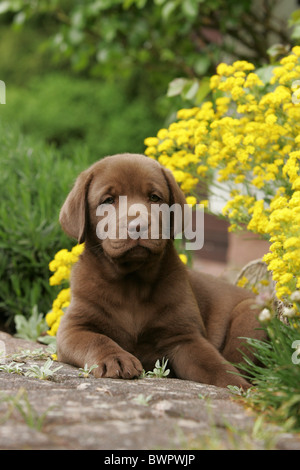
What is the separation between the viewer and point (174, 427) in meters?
1.91

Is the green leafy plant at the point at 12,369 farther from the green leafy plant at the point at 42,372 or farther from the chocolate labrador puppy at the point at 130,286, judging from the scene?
the chocolate labrador puppy at the point at 130,286

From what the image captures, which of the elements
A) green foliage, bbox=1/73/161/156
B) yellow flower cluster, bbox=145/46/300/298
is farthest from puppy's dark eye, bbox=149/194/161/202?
green foliage, bbox=1/73/161/156

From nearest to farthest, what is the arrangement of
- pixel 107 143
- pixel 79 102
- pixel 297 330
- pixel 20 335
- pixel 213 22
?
pixel 297 330
pixel 20 335
pixel 213 22
pixel 107 143
pixel 79 102

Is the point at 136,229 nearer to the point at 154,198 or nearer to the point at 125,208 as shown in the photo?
the point at 125,208

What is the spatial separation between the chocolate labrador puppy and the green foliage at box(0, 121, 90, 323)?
131cm

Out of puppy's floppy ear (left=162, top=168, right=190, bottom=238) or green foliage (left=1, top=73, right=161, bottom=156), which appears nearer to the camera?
puppy's floppy ear (left=162, top=168, right=190, bottom=238)

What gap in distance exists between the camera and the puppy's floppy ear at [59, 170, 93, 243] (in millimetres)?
3170

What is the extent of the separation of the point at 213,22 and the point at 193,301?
4.02m

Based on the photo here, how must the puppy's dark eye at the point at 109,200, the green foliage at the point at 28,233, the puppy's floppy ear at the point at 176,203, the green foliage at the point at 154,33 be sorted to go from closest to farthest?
the puppy's dark eye at the point at 109,200, the puppy's floppy ear at the point at 176,203, the green foliage at the point at 28,233, the green foliage at the point at 154,33

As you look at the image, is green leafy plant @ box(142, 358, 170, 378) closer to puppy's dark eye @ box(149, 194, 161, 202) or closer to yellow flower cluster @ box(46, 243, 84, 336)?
puppy's dark eye @ box(149, 194, 161, 202)

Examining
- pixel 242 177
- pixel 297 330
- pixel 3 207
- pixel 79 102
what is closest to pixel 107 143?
pixel 79 102

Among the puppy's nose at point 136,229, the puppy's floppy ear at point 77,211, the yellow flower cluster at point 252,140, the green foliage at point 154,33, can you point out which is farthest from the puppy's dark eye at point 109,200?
the green foliage at point 154,33

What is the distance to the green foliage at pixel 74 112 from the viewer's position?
11.4 m
